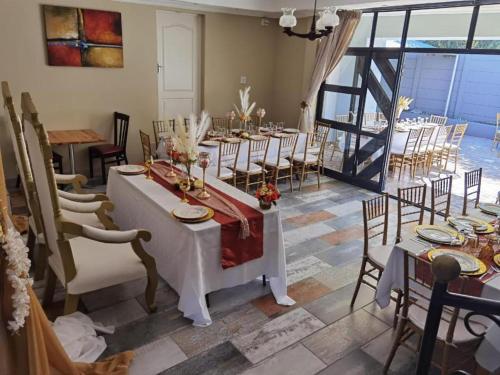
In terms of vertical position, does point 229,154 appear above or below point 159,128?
below

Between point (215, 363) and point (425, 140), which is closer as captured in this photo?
point (215, 363)

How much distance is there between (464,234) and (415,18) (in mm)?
3710

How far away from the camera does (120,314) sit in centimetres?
289

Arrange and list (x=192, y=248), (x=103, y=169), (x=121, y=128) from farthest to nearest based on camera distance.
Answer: (x=121, y=128), (x=103, y=169), (x=192, y=248)

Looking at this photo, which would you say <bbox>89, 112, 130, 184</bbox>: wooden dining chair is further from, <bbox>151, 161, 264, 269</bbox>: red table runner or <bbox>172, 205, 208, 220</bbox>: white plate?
<bbox>151, 161, 264, 269</bbox>: red table runner

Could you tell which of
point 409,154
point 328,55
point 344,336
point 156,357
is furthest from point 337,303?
point 409,154

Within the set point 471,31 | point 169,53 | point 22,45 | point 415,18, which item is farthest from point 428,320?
point 169,53

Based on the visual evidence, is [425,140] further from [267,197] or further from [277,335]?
[277,335]

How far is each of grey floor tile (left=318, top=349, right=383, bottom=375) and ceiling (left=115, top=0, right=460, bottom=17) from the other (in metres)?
4.25

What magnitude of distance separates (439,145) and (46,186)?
679 cm

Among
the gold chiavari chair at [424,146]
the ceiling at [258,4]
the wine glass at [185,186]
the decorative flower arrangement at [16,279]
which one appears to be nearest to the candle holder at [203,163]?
the wine glass at [185,186]

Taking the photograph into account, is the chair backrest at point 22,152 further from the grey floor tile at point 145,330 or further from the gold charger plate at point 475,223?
the gold charger plate at point 475,223

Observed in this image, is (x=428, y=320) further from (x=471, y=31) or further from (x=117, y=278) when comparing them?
(x=471, y=31)

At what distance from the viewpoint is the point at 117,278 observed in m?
2.59
